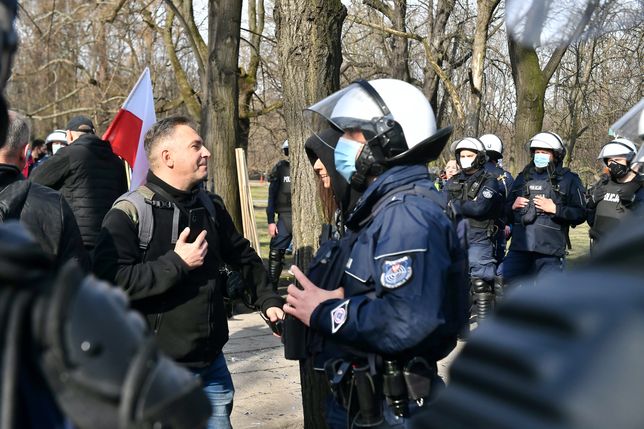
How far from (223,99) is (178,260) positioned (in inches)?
270

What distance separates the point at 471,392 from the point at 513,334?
3.1 inches

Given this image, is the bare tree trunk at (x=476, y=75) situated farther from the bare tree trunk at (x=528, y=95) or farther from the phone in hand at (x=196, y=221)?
the phone in hand at (x=196, y=221)

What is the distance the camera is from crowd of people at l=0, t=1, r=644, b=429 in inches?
48.1

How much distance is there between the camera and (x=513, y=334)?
0.83 m

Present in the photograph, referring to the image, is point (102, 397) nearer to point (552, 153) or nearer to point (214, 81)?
point (552, 153)

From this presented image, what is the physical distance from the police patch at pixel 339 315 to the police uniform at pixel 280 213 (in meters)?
8.50

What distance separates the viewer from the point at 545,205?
862 cm

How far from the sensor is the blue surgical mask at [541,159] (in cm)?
876

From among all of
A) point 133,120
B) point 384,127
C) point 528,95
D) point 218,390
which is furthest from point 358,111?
point 528,95

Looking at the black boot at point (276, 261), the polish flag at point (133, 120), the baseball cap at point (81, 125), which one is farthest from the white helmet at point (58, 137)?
the polish flag at point (133, 120)

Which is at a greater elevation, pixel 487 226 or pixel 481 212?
pixel 481 212

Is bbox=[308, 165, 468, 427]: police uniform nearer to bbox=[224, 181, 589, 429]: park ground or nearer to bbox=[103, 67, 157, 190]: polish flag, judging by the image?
bbox=[224, 181, 589, 429]: park ground

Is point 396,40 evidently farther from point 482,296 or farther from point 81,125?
point 81,125

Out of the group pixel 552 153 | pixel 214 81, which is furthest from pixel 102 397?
pixel 214 81
